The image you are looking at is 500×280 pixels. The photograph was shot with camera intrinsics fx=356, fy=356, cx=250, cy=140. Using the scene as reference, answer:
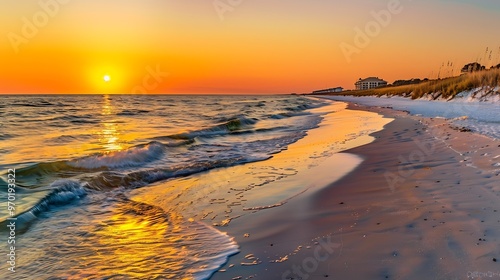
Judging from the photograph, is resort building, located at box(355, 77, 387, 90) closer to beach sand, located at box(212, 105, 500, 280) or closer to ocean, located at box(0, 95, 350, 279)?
ocean, located at box(0, 95, 350, 279)

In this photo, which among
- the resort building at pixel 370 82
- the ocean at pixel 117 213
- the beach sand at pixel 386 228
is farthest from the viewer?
the resort building at pixel 370 82

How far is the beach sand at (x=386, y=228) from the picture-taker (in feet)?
10.3

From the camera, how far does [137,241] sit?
4.50 meters

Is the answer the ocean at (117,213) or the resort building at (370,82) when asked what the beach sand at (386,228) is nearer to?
the ocean at (117,213)

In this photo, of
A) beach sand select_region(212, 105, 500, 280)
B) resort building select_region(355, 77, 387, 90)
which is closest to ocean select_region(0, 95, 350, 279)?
beach sand select_region(212, 105, 500, 280)

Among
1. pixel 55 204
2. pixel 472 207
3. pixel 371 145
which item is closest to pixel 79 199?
pixel 55 204

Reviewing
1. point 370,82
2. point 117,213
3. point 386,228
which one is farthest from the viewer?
point 370,82

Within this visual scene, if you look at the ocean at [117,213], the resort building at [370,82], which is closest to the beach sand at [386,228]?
the ocean at [117,213]

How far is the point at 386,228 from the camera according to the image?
13.2 feet

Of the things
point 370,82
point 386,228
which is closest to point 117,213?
point 386,228

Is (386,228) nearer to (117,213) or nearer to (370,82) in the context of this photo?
(117,213)

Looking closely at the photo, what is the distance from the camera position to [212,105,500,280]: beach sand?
3.15 m

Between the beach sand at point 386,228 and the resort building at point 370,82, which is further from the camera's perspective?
the resort building at point 370,82

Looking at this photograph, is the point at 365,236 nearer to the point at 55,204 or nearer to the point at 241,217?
the point at 241,217
